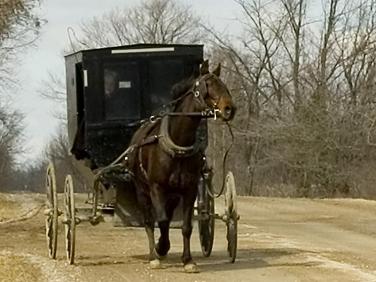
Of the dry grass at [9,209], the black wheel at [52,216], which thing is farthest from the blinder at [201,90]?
the dry grass at [9,209]

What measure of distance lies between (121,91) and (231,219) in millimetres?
2413

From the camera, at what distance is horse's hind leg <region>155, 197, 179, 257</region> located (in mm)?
13586

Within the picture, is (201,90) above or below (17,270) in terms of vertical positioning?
above

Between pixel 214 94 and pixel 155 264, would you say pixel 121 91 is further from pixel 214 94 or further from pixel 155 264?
pixel 155 264

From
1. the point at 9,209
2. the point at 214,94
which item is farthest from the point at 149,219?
the point at 9,209

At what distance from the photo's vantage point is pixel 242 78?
177 ft

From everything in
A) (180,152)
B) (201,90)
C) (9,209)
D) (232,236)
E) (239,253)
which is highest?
(201,90)

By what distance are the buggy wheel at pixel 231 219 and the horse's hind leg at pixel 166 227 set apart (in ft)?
2.84

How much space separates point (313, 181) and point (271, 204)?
548 inches

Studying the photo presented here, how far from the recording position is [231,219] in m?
14.4

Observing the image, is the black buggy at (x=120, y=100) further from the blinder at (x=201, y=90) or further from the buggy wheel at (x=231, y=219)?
the blinder at (x=201, y=90)

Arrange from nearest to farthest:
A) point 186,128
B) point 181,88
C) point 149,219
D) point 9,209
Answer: point 186,128 → point 181,88 → point 149,219 → point 9,209

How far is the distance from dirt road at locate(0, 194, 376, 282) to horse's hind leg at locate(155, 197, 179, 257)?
0.62ft

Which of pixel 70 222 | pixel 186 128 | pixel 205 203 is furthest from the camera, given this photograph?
pixel 205 203
